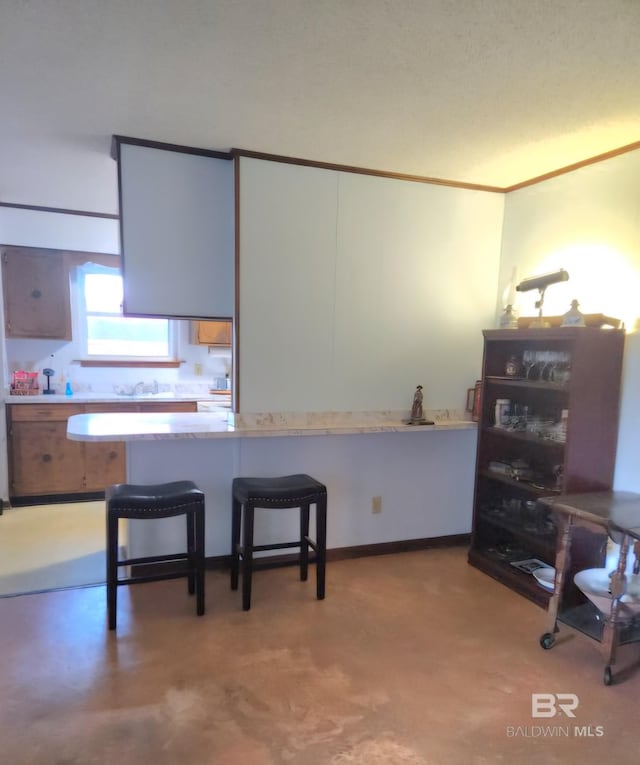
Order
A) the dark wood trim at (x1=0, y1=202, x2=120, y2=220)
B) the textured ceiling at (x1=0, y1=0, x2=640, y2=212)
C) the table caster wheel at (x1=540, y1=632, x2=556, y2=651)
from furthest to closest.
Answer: the dark wood trim at (x1=0, y1=202, x2=120, y2=220), the table caster wheel at (x1=540, y1=632, x2=556, y2=651), the textured ceiling at (x1=0, y1=0, x2=640, y2=212)

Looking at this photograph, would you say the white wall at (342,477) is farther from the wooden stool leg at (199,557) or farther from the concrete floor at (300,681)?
the wooden stool leg at (199,557)

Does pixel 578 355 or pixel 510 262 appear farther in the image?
pixel 510 262

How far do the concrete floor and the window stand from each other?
265 centimetres

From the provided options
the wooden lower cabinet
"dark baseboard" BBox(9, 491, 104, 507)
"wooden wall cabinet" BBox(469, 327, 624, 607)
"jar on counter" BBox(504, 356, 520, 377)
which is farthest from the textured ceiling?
"dark baseboard" BBox(9, 491, 104, 507)

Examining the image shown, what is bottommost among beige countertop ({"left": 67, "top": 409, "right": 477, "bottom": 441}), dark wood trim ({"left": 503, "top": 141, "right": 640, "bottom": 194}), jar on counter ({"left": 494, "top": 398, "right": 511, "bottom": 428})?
beige countertop ({"left": 67, "top": 409, "right": 477, "bottom": 441})

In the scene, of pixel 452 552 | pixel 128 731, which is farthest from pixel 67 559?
pixel 452 552

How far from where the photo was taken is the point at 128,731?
1715mm

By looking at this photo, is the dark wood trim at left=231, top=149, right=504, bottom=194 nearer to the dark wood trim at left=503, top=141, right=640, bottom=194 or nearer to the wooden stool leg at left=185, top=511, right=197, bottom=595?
the dark wood trim at left=503, top=141, right=640, bottom=194

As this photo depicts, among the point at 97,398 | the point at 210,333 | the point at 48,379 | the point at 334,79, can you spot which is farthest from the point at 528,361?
the point at 48,379

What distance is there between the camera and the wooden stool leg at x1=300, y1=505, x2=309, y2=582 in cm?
277

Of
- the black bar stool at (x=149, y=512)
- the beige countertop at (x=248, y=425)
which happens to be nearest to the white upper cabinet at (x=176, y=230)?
the beige countertop at (x=248, y=425)

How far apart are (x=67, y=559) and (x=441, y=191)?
3.41m

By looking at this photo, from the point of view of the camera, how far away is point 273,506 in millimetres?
2506

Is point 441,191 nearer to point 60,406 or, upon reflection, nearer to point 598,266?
point 598,266
